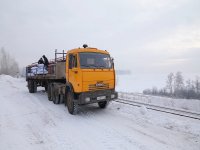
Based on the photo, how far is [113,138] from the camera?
636 cm

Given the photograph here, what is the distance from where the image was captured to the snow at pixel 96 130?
5816mm

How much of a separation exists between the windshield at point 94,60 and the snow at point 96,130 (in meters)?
2.41

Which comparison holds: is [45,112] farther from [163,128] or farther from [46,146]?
[163,128]

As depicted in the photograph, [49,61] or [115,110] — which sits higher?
[49,61]

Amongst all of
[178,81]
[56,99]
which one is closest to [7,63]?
[178,81]

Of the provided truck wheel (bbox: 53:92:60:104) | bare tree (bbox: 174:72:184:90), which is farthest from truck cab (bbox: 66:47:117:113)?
bare tree (bbox: 174:72:184:90)

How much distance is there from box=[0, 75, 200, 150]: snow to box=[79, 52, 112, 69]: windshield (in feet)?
7.91

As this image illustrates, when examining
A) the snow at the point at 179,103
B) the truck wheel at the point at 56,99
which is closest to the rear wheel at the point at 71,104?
the truck wheel at the point at 56,99

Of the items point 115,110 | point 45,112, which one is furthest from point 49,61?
point 115,110

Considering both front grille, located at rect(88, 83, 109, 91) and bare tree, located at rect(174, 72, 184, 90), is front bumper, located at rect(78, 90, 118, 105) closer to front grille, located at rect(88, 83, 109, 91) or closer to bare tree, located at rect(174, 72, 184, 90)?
front grille, located at rect(88, 83, 109, 91)

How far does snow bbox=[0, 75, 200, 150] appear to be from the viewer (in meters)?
5.82

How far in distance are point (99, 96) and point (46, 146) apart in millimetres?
4019

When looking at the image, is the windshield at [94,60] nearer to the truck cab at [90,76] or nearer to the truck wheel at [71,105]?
the truck cab at [90,76]

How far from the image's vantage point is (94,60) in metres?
9.55
